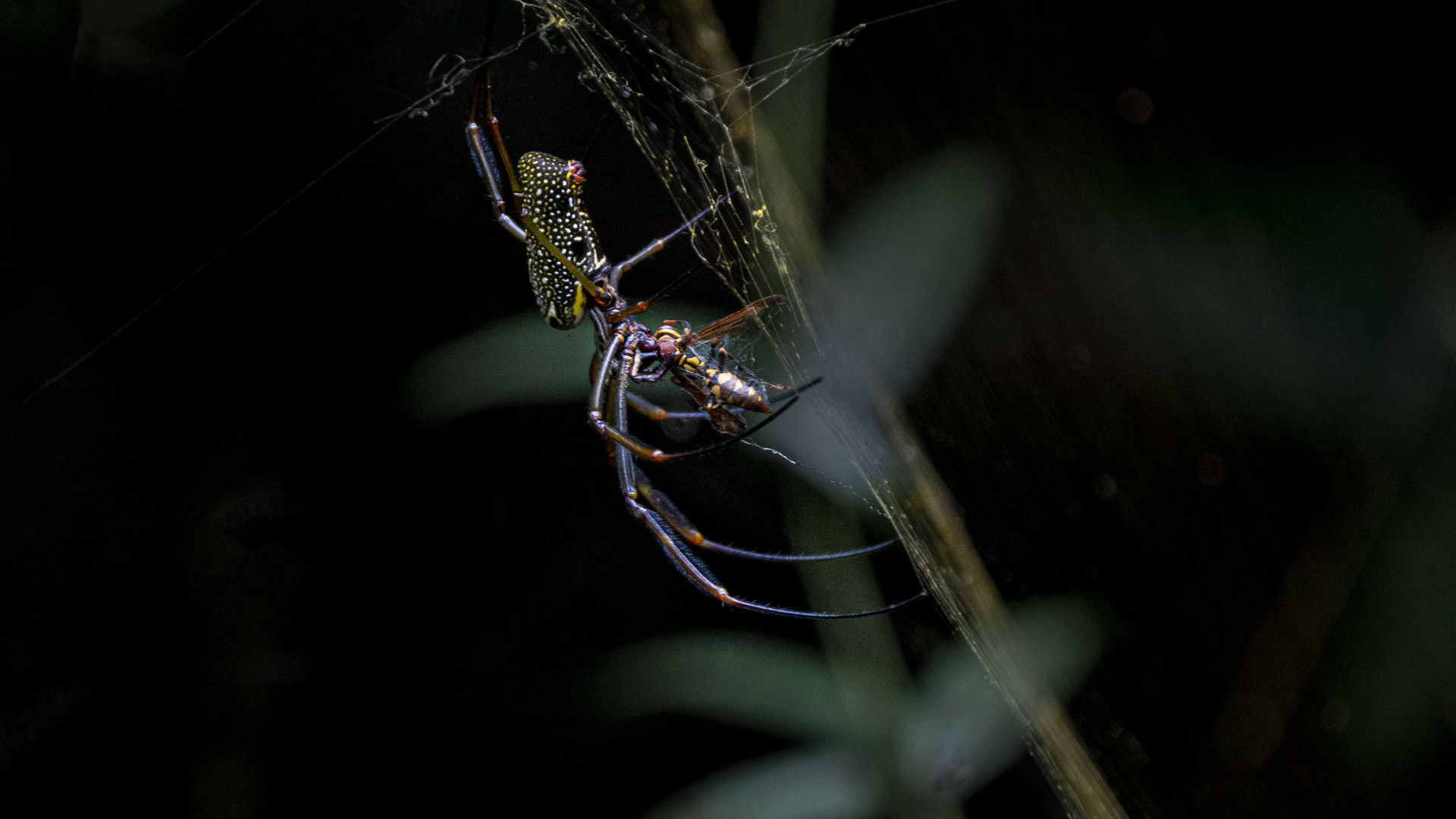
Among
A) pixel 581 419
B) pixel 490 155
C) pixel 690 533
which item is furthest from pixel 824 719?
pixel 490 155

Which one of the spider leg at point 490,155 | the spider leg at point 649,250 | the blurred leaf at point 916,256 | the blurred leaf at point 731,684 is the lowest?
the blurred leaf at point 731,684

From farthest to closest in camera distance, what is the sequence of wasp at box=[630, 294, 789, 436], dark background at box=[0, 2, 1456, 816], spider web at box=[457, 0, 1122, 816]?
wasp at box=[630, 294, 789, 436]
spider web at box=[457, 0, 1122, 816]
dark background at box=[0, 2, 1456, 816]

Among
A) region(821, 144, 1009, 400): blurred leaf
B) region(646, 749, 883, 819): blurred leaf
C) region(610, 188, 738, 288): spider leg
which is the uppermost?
region(610, 188, 738, 288): spider leg

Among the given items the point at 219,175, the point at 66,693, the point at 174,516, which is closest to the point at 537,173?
the point at 219,175

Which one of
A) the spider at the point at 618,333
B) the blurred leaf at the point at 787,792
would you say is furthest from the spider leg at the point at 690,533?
the blurred leaf at the point at 787,792

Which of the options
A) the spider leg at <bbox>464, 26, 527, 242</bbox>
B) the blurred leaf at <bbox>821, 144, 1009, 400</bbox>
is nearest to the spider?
the spider leg at <bbox>464, 26, 527, 242</bbox>

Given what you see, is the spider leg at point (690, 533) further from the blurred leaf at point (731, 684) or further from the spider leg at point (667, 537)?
the blurred leaf at point (731, 684)

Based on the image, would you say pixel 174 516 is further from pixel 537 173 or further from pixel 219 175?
pixel 537 173

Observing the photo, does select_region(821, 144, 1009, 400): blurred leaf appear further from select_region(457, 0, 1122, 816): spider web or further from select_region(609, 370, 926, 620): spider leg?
select_region(609, 370, 926, 620): spider leg
